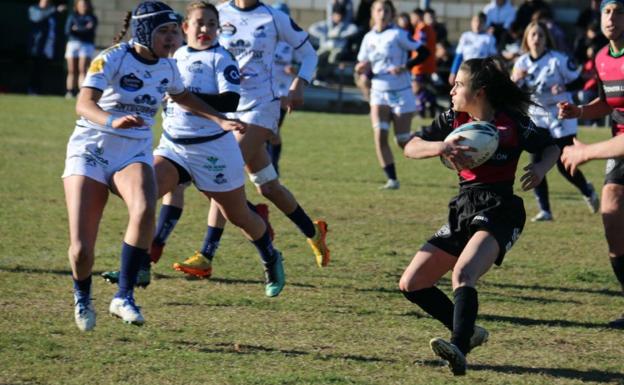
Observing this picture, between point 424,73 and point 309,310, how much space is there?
15.0 meters

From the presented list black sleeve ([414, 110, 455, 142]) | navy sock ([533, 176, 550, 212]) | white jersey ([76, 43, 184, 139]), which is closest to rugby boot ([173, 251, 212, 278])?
white jersey ([76, 43, 184, 139])

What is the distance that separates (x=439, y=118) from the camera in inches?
255

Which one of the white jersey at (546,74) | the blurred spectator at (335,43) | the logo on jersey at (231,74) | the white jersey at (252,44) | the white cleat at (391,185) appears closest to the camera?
the logo on jersey at (231,74)

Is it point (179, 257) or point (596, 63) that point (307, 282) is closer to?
point (179, 257)

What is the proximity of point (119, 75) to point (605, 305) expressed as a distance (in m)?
3.57

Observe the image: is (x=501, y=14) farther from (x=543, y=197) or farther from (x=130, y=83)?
(x=130, y=83)

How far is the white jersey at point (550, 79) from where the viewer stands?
1242 centimetres

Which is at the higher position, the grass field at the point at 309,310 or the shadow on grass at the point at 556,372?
the shadow on grass at the point at 556,372

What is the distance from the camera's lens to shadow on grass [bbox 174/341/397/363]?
6.48 metres

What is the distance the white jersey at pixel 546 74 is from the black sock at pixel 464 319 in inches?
262

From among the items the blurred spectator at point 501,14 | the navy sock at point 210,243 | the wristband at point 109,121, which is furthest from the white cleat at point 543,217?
the blurred spectator at point 501,14

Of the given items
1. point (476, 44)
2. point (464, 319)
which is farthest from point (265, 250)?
point (476, 44)

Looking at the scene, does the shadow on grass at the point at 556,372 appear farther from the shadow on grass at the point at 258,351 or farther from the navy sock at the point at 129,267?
the navy sock at the point at 129,267

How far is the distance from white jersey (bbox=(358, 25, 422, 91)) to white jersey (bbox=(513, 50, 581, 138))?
2.27 m
